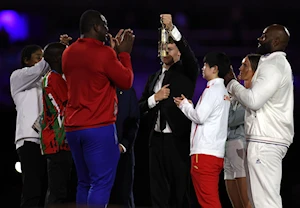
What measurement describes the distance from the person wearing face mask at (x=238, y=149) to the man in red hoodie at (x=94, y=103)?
1043mm

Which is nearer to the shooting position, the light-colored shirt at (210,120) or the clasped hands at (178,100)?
the light-colored shirt at (210,120)

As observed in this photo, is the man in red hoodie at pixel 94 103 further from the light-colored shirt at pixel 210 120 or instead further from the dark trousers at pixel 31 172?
the dark trousers at pixel 31 172

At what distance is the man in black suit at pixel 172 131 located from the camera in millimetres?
4977

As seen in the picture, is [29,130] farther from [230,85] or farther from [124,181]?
[230,85]

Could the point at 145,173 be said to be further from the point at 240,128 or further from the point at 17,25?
the point at 17,25

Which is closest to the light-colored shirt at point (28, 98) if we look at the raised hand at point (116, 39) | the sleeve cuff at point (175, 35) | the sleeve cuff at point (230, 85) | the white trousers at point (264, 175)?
the raised hand at point (116, 39)

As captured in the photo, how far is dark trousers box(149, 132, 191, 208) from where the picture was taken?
4.97m

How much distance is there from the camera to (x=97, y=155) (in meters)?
4.25

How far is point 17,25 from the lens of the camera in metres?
8.74

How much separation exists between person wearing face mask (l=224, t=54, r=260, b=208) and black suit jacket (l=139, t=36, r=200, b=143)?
309 mm

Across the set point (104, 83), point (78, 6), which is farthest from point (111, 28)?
point (104, 83)

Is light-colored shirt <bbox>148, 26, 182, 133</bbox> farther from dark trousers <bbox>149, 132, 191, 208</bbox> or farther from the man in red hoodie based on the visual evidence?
the man in red hoodie

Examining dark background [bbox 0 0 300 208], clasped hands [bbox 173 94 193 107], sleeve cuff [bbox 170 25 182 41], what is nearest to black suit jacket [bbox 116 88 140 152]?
clasped hands [bbox 173 94 193 107]

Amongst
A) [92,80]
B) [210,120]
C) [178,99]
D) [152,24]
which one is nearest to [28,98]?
[92,80]
